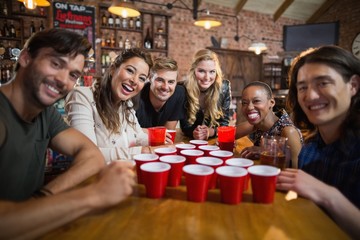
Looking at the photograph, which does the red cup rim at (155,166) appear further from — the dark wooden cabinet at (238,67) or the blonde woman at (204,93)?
the dark wooden cabinet at (238,67)

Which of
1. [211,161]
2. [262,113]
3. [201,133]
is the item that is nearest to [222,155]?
[211,161]

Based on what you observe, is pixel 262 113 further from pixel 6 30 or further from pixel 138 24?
pixel 6 30

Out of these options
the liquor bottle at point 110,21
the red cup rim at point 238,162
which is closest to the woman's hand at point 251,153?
the red cup rim at point 238,162

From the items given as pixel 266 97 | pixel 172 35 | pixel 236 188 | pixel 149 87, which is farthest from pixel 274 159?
pixel 172 35

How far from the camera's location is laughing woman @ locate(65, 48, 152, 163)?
5.79 ft

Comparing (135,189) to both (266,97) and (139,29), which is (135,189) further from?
(139,29)

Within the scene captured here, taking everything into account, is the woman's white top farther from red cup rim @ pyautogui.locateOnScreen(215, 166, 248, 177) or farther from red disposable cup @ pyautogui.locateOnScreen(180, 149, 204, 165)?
red cup rim @ pyautogui.locateOnScreen(215, 166, 248, 177)

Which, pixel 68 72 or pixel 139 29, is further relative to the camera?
pixel 139 29

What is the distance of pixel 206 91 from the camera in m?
3.01

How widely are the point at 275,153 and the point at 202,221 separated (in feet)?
2.16

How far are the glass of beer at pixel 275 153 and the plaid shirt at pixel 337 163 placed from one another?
18 cm

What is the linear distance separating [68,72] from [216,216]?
932mm

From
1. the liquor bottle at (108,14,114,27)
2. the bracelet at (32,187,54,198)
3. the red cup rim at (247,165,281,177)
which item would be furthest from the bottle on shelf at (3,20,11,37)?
the red cup rim at (247,165,281,177)

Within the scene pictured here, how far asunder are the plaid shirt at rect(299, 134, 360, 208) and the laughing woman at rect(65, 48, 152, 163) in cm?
105
